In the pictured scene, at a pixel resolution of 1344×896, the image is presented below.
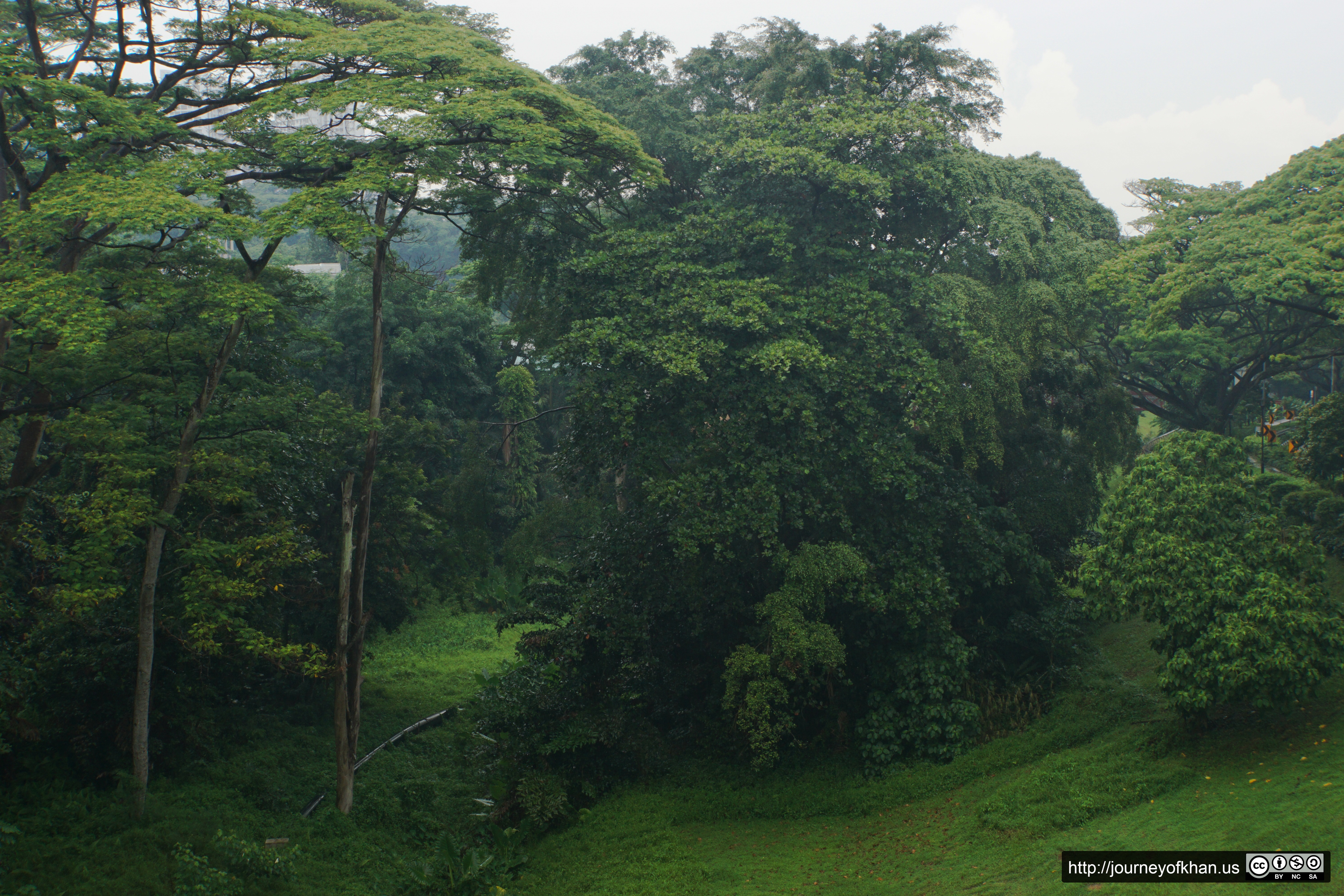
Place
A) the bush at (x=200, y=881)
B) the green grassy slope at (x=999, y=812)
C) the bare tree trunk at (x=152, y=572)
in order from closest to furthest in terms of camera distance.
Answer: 1. the green grassy slope at (x=999, y=812)
2. the bush at (x=200, y=881)
3. the bare tree trunk at (x=152, y=572)

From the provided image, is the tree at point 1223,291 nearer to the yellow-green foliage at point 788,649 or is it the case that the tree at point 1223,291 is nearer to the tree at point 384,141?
the yellow-green foliage at point 788,649

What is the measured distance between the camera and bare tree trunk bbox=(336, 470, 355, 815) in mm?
11672

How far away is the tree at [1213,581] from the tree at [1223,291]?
471cm

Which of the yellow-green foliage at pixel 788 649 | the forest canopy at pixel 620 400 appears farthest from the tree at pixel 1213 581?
the yellow-green foliage at pixel 788 649

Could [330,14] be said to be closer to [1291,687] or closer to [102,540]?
[102,540]

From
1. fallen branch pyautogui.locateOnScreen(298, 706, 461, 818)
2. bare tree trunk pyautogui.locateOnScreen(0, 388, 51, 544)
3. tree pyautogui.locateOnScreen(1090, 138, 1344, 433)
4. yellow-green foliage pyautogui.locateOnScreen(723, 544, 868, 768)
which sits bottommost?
fallen branch pyautogui.locateOnScreen(298, 706, 461, 818)

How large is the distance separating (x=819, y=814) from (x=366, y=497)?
7.71 meters

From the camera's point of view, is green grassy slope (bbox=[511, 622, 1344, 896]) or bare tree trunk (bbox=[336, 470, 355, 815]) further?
bare tree trunk (bbox=[336, 470, 355, 815])

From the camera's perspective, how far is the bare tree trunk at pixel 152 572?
1024cm

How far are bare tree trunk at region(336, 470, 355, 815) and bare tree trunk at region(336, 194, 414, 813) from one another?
1.7 inches

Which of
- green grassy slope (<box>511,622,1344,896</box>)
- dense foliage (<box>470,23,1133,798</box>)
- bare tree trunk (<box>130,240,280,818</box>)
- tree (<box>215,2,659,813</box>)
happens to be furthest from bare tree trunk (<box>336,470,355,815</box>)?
green grassy slope (<box>511,622,1344,896</box>)

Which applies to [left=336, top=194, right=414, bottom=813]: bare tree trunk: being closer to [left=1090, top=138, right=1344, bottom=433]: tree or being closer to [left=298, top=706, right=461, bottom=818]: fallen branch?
[left=298, top=706, right=461, bottom=818]: fallen branch

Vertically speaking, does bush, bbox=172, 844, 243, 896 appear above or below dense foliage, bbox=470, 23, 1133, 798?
below

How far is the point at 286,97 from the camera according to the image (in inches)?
460
